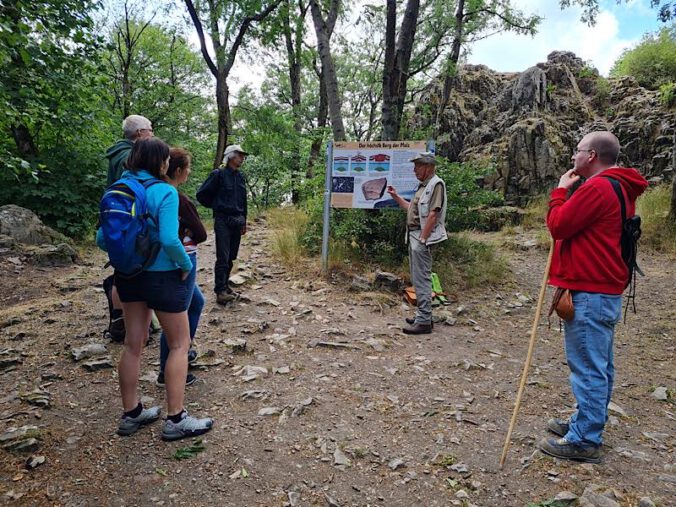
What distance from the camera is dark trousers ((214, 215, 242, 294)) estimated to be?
17.9 ft

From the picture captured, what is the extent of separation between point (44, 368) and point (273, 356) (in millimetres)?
2191

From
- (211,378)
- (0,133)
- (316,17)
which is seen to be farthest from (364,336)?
(0,133)

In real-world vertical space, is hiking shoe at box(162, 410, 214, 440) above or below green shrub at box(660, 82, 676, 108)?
below

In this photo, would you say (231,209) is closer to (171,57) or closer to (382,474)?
(382,474)

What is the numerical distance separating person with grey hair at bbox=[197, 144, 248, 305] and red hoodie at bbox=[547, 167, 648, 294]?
3960mm

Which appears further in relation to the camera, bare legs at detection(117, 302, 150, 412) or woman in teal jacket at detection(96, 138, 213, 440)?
bare legs at detection(117, 302, 150, 412)

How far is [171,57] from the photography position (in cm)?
1975

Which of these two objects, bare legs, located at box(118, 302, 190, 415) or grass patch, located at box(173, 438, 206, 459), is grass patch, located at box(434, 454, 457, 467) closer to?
grass patch, located at box(173, 438, 206, 459)

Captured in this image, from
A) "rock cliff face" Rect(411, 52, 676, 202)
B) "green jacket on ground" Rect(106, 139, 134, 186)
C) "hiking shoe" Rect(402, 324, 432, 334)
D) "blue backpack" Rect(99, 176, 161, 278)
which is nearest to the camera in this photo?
"blue backpack" Rect(99, 176, 161, 278)

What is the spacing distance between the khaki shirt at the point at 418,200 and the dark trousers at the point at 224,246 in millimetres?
2333

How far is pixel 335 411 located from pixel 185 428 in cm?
120

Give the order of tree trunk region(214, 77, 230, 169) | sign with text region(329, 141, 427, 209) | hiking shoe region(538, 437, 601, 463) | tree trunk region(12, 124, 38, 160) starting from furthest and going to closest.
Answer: tree trunk region(214, 77, 230, 169) → tree trunk region(12, 124, 38, 160) → sign with text region(329, 141, 427, 209) → hiking shoe region(538, 437, 601, 463)

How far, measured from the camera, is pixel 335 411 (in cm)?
346

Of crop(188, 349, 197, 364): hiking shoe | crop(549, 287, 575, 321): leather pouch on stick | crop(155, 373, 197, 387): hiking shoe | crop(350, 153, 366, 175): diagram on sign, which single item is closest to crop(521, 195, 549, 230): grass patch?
crop(350, 153, 366, 175): diagram on sign
